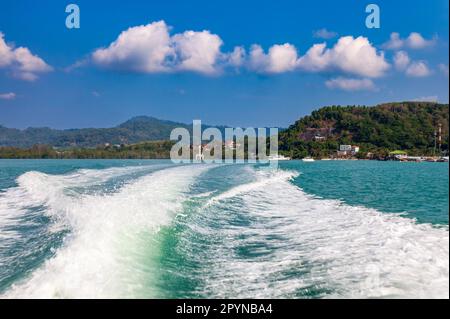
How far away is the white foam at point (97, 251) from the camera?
571cm

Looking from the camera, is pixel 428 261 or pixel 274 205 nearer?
pixel 428 261

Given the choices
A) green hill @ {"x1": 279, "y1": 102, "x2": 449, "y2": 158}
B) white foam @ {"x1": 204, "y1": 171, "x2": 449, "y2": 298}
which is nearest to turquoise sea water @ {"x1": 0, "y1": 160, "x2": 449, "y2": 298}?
white foam @ {"x1": 204, "y1": 171, "x2": 449, "y2": 298}

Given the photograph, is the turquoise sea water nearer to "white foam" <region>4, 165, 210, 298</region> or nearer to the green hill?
A: "white foam" <region>4, 165, 210, 298</region>

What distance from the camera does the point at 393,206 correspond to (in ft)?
44.2

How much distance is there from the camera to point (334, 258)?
727cm

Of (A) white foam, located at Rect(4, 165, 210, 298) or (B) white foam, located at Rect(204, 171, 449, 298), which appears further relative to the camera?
(B) white foam, located at Rect(204, 171, 449, 298)

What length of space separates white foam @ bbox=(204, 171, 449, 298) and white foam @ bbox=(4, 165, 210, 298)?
4.63 ft

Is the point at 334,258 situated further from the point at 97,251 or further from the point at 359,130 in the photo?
the point at 359,130

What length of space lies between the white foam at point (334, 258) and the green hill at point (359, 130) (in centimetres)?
5449

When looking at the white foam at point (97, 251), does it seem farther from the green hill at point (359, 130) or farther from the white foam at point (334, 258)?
the green hill at point (359, 130)

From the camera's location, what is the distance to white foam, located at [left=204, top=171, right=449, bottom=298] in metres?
5.81
